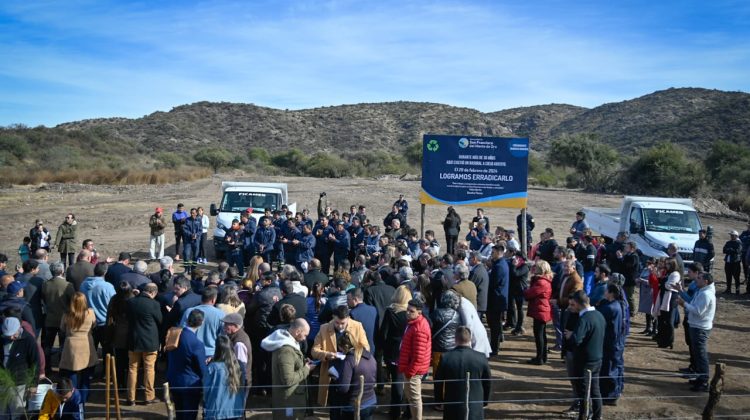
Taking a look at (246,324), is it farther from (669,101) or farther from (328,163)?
(669,101)

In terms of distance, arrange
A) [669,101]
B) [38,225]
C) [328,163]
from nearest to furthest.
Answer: [38,225] < [328,163] < [669,101]

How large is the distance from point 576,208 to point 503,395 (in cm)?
2586

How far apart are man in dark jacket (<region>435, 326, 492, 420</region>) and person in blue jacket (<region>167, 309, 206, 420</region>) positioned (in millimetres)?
2433

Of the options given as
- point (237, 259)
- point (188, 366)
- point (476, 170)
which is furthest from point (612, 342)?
point (237, 259)

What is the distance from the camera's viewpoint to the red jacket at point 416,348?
250 inches

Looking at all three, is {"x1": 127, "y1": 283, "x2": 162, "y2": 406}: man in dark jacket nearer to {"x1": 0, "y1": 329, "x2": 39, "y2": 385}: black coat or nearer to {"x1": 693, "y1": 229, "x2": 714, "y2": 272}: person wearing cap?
{"x1": 0, "y1": 329, "x2": 39, "y2": 385}: black coat

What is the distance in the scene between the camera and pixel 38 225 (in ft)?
48.1

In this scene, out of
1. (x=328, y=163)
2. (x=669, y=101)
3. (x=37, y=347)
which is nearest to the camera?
(x=37, y=347)

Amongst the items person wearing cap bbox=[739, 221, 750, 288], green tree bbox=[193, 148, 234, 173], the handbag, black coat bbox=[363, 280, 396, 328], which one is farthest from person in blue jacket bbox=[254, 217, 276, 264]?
green tree bbox=[193, 148, 234, 173]

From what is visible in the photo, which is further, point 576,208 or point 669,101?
point 669,101

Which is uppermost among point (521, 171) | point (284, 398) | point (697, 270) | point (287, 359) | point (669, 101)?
point (669, 101)

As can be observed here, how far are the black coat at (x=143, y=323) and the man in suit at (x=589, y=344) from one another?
4944mm

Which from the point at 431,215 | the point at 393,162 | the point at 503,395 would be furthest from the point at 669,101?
the point at 503,395

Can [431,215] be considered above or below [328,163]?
below
